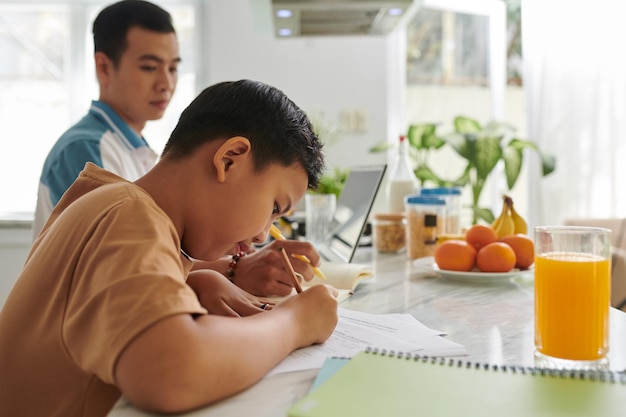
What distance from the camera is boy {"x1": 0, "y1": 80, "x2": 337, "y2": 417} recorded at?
0.60 m

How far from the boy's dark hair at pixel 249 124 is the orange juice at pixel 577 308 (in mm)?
393

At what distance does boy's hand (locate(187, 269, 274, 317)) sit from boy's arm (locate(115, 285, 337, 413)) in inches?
8.4

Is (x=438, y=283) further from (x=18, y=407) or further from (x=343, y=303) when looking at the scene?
(x=18, y=407)

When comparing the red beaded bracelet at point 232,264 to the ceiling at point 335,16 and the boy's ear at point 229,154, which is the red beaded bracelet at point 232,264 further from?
the ceiling at point 335,16

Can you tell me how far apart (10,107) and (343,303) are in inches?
119

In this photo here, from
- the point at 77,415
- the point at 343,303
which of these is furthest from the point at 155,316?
the point at 343,303

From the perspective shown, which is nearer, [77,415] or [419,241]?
[77,415]

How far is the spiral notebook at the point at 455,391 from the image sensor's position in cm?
58

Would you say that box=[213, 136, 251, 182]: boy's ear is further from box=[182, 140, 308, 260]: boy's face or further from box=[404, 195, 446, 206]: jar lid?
box=[404, 195, 446, 206]: jar lid

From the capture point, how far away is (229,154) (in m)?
0.86

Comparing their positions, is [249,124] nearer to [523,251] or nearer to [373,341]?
[373,341]

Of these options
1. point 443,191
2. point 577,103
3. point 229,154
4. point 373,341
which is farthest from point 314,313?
point 577,103

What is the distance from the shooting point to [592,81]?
3.06 meters

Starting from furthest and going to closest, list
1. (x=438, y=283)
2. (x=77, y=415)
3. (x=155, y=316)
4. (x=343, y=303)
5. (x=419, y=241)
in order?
1. (x=419, y=241)
2. (x=438, y=283)
3. (x=343, y=303)
4. (x=77, y=415)
5. (x=155, y=316)
